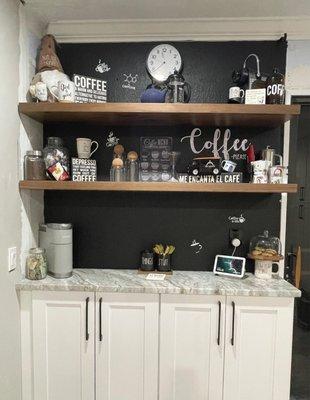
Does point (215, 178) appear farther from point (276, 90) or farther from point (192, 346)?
point (192, 346)

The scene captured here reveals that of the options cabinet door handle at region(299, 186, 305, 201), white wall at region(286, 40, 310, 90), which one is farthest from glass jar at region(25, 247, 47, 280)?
white wall at region(286, 40, 310, 90)

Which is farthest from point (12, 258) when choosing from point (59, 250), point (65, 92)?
point (65, 92)

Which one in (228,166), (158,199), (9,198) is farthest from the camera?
(158,199)

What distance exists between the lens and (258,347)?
1562 mm

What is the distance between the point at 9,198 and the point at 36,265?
1.42ft

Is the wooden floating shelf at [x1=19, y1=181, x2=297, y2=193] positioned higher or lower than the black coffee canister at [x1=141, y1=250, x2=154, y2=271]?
higher

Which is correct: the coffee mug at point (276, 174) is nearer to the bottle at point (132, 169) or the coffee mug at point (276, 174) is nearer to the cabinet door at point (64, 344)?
the bottle at point (132, 169)

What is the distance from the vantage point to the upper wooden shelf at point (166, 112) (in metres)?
1.54

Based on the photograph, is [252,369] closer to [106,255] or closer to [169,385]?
[169,385]

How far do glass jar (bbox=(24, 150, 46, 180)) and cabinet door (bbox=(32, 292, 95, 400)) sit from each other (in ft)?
2.25

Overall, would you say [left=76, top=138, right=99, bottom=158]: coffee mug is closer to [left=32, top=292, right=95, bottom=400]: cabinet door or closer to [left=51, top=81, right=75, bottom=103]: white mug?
[left=51, top=81, right=75, bottom=103]: white mug

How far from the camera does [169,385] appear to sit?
5.21 feet

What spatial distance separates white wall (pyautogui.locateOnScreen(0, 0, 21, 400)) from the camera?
1.47 m

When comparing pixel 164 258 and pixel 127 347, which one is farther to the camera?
pixel 164 258
